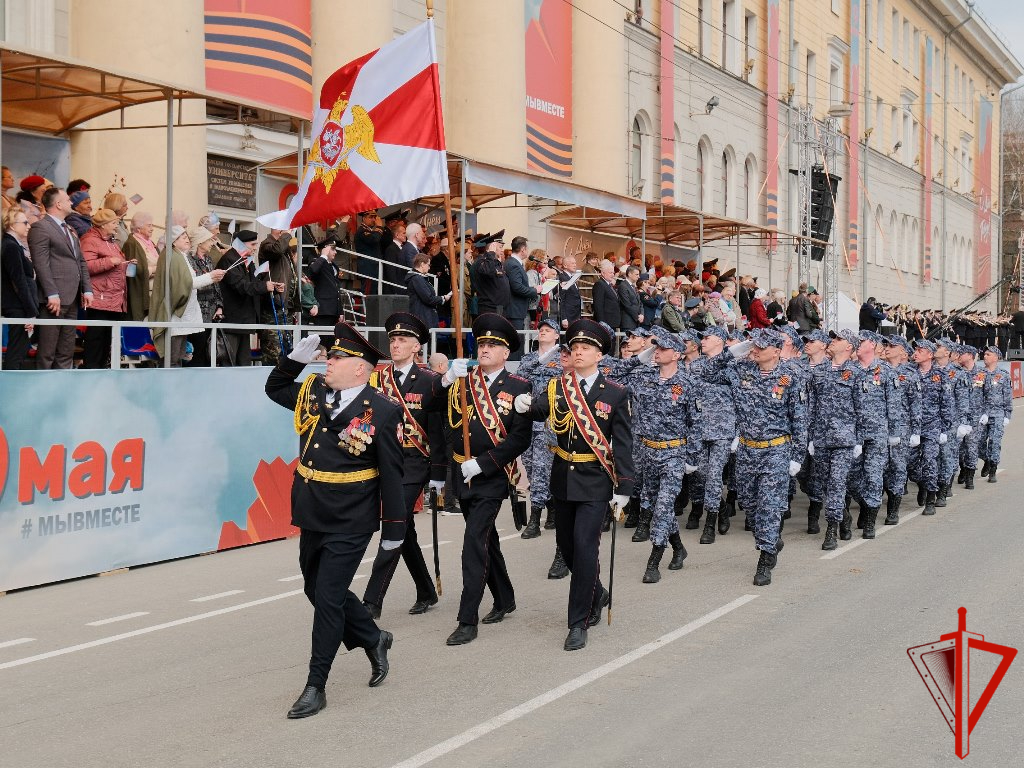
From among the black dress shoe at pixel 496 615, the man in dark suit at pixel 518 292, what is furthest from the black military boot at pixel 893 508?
the black dress shoe at pixel 496 615

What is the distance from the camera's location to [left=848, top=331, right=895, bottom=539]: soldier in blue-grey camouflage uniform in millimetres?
12297

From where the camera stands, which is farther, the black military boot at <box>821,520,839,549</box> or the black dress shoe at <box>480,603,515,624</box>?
the black military boot at <box>821,520,839,549</box>

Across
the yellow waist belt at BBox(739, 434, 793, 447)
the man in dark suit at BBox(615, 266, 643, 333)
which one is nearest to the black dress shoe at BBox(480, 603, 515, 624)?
the yellow waist belt at BBox(739, 434, 793, 447)

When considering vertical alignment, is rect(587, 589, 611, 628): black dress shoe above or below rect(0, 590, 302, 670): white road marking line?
above

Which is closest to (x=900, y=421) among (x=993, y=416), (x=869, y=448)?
(x=869, y=448)

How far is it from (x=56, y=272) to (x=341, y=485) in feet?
16.8

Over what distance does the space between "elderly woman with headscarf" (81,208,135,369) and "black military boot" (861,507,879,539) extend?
7.41 m

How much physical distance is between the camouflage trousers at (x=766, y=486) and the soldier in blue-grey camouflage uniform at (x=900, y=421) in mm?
2906

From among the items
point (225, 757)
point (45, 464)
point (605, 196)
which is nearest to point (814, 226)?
point (605, 196)

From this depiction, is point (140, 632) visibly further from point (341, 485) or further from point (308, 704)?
point (341, 485)

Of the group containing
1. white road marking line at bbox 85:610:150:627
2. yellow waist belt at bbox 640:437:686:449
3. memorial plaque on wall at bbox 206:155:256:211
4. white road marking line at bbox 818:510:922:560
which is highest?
memorial plaque on wall at bbox 206:155:256:211

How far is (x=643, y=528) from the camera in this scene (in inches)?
471

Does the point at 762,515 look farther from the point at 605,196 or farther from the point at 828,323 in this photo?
the point at 828,323

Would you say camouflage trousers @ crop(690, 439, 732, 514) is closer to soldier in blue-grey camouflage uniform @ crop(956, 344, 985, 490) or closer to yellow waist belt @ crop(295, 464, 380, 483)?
yellow waist belt @ crop(295, 464, 380, 483)
